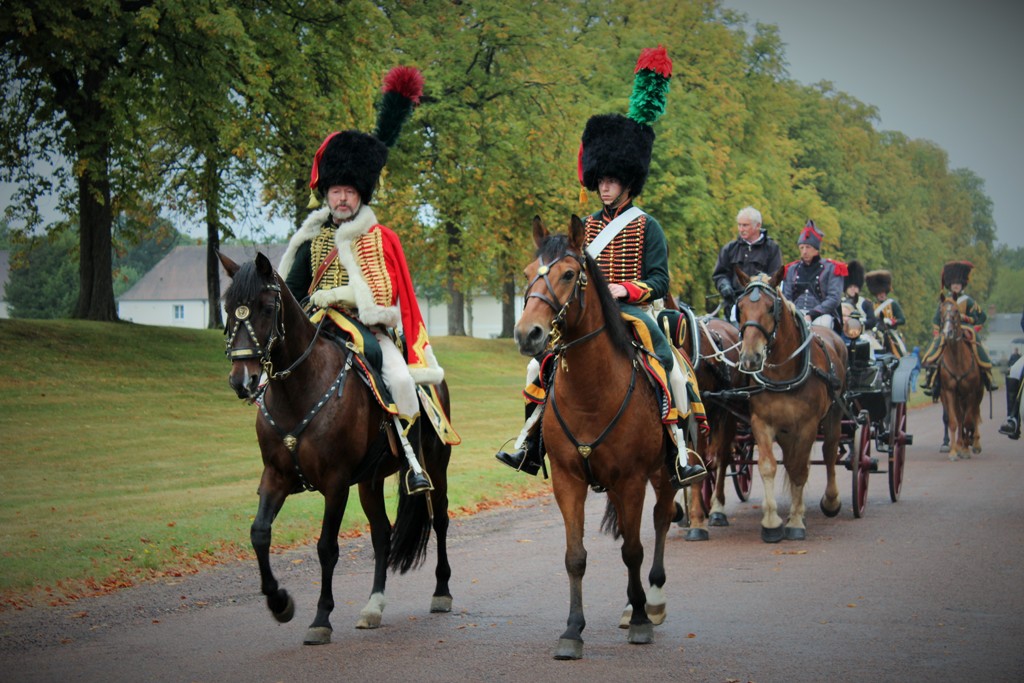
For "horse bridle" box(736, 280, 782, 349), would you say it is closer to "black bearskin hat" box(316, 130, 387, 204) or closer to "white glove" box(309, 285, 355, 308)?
"black bearskin hat" box(316, 130, 387, 204)

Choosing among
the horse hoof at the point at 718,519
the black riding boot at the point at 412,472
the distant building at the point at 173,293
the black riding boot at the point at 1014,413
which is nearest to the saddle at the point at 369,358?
the black riding boot at the point at 412,472

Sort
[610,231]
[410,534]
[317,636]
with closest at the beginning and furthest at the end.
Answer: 1. [317,636]
2. [610,231]
3. [410,534]

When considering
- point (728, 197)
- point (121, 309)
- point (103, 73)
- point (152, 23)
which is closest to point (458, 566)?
point (152, 23)

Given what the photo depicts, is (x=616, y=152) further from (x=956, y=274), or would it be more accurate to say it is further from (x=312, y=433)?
(x=956, y=274)

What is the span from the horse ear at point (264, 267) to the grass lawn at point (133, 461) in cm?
343

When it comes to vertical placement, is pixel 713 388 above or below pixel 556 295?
below

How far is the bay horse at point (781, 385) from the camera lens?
1205cm

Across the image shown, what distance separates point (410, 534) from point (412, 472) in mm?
623

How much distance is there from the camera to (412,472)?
8.84 metres

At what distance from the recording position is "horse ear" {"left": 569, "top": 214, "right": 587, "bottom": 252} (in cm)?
748

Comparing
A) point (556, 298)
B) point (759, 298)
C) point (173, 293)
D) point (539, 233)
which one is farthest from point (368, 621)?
point (173, 293)

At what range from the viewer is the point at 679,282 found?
38719 millimetres

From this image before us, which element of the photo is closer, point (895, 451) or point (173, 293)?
point (895, 451)

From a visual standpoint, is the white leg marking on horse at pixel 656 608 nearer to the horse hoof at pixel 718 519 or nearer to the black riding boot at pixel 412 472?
the black riding boot at pixel 412 472
